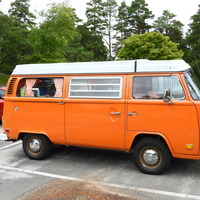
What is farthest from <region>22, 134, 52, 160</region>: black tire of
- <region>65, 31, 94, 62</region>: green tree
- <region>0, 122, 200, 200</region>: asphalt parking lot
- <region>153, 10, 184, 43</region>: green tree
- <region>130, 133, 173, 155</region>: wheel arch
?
<region>153, 10, 184, 43</region>: green tree

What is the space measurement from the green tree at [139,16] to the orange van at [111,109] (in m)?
48.3

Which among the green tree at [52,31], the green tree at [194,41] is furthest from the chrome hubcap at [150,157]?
the green tree at [194,41]

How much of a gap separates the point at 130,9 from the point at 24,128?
164 ft

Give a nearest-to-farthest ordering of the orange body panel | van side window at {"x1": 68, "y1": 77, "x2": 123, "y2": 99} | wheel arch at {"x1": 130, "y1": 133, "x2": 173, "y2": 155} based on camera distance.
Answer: the orange body panel, wheel arch at {"x1": 130, "y1": 133, "x2": 173, "y2": 155}, van side window at {"x1": 68, "y1": 77, "x2": 123, "y2": 99}

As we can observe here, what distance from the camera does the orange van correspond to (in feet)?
16.4

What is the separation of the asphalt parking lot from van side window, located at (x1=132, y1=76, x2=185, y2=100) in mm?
1798

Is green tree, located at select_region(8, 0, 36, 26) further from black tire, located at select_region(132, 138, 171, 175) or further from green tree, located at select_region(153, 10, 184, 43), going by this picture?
black tire, located at select_region(132, 138, 171, 175)

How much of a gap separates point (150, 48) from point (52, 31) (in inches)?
487

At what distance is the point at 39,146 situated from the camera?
21.2 feet

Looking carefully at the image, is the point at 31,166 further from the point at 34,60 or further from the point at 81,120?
the point at 34,60

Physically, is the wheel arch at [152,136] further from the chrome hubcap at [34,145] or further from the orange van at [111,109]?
the chrome hubcap at [34,145]

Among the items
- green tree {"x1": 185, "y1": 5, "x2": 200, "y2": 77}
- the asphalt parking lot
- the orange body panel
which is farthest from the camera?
green tree {"x1": 185, "y1": 5, "x2": 200, "y2": 77}

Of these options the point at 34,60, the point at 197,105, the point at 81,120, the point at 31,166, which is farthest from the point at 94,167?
the point at 34,60

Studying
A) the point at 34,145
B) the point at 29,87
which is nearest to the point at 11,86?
the point at 29,87
